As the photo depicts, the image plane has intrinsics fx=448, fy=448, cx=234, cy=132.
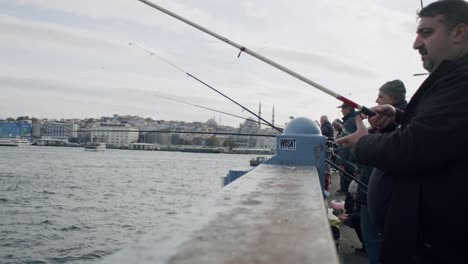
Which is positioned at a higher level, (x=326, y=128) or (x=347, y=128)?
(x=326, y=128)

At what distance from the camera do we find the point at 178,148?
15350 cm

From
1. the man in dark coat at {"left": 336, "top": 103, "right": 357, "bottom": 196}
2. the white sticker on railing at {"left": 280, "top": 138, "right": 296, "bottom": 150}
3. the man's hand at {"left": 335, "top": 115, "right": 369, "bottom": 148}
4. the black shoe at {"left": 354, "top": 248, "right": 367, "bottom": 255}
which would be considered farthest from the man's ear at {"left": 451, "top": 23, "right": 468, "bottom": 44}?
the black shoe at {"left": 354, "top": 248, "right": 367, "bottom": 255}

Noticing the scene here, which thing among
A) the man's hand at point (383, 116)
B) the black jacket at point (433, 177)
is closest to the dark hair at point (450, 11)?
the black jacket at point (433, 177)

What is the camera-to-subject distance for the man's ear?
2.11m

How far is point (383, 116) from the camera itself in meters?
2.92

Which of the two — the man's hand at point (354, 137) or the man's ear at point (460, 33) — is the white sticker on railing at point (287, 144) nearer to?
the man's hand at point (354, 137)

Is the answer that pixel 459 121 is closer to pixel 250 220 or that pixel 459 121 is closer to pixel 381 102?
pixel 250 220

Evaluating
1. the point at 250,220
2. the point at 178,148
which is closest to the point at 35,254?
the point at 250,220

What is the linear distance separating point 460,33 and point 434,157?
26.3 inches

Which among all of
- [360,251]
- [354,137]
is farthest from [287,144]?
[354,137]

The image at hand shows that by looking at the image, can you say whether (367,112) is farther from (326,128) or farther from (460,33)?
(326,128)

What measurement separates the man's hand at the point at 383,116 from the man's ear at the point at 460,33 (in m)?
0.76

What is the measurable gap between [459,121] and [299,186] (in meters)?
1.14

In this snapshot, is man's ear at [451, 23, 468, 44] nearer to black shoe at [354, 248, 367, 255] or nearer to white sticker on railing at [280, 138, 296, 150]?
white sticker on railing at [280, 138, 296, 150]
